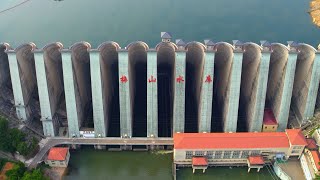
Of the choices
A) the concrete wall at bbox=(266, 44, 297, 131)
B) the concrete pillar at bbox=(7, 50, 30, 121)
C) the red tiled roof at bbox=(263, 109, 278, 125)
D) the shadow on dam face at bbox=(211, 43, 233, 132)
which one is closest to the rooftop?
the red tiled roof at bbox=(263, 109, 278, 125)

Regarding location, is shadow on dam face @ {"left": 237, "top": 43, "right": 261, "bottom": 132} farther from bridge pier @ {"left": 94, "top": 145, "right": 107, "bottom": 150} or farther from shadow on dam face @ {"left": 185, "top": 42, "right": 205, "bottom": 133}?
bridge pier @ {"left": 94, "top": 145, "right": 107, "bottom": 150}

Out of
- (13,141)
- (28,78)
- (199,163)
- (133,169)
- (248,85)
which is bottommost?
(133,169)

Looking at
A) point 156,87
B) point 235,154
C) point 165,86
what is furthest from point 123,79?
point 235,154

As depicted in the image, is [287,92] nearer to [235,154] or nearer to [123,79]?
[235,154]

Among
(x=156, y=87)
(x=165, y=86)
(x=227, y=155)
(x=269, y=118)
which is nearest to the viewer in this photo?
(x=227, y=155)

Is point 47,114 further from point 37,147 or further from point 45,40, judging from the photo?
point 45,40
